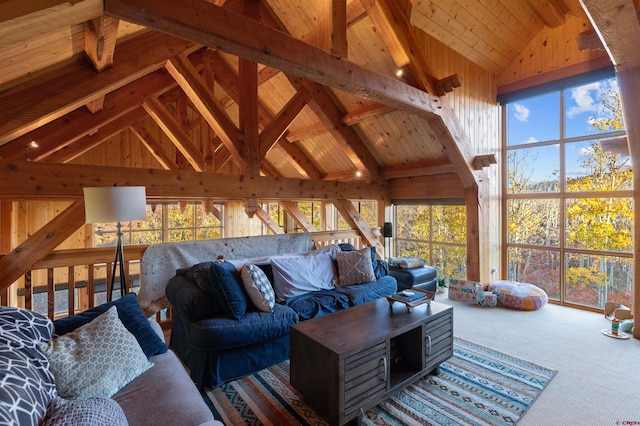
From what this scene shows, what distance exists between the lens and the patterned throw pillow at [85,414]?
41.9 inches

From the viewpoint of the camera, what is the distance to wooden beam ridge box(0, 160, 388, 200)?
9.30 ft

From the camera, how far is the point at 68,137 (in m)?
4.39

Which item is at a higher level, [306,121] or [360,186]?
[306,121]

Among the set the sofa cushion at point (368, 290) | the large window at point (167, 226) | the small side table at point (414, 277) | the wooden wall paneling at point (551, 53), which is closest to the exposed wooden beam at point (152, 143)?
the large window at point (167, 226)

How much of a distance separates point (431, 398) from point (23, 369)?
2.29m

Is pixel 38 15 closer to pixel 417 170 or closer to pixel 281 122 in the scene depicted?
pixel 281 122

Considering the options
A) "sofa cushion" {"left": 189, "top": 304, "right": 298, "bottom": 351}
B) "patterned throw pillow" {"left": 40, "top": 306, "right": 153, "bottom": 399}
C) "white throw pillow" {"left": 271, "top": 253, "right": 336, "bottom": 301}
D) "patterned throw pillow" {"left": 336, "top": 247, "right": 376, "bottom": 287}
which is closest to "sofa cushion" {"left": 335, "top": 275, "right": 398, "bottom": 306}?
"patterned throw pillow" {"left": 336, "top": 247, "right": 376, "bottom": 287}

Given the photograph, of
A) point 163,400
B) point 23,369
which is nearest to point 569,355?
point 163,400

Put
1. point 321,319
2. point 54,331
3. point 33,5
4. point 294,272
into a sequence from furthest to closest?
point 294,272 < point 321,319 < point 54,331 < point 33,5

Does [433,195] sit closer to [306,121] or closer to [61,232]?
[306,121]

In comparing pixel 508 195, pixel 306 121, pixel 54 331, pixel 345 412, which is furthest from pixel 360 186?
pixel 54 331

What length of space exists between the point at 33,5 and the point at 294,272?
265 centimetres

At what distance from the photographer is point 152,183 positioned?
3.41 meters

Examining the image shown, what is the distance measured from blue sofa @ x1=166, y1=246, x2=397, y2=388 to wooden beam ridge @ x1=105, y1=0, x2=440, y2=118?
1805 millimetres
